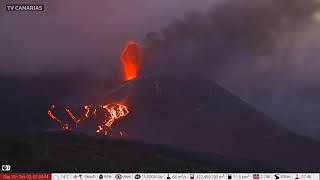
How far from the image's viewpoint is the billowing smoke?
17.4ft

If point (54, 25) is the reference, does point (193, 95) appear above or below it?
below

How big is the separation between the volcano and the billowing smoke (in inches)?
3.9

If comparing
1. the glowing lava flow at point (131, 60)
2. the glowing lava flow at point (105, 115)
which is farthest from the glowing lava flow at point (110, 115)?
the glowing lava flow at point (131, 60)

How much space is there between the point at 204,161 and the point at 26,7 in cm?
196

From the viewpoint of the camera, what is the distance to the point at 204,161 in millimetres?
5316

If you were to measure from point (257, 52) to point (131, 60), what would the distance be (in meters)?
1.08

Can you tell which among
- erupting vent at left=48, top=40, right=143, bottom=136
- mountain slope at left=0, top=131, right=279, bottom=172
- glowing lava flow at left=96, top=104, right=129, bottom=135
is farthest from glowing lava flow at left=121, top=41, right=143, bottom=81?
mountain slope at left=0, top=131, right=279, bottom=172

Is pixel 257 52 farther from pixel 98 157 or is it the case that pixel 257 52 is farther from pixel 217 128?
pixel 98 157

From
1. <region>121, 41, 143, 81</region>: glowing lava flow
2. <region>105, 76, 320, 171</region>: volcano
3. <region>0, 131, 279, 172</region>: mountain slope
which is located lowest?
<region>0, 131, 279, 172</region>: mountain slope

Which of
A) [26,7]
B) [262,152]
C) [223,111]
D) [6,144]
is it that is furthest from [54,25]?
[262,152]

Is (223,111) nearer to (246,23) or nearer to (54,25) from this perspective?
(246,23)

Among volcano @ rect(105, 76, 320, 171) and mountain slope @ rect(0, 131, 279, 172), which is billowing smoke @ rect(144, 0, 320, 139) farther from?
mountain slope @ rect(0, 131, 279, 172)

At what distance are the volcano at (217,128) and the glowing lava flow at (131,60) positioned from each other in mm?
84

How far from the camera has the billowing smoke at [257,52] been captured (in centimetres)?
532
